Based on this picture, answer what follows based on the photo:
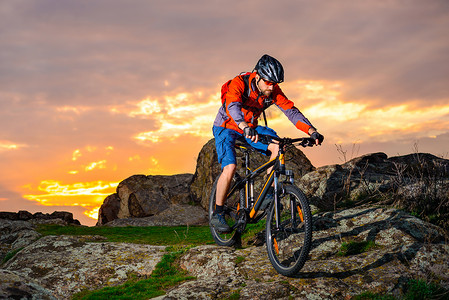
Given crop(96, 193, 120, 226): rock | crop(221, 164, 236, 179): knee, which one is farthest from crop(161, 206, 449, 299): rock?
crop(96, 193, 120, 226): rock

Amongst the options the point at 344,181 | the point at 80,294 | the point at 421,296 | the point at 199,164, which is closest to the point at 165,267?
the point at 80,294

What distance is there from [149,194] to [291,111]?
1550cm

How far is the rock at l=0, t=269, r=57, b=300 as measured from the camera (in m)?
4.05

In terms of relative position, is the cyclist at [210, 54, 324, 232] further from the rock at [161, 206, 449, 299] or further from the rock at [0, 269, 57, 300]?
the rock at [0, 269, 57, 300]

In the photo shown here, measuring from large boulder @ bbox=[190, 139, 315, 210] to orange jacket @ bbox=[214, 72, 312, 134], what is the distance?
9.08m

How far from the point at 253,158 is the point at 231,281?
11281mm

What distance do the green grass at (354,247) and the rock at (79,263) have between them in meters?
3.50

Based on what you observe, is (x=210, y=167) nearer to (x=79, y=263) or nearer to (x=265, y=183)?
(x=79, y=263)

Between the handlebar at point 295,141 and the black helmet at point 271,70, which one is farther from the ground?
the black helmet at point 271,70

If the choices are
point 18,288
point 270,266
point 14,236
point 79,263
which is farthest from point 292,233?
point 14,236

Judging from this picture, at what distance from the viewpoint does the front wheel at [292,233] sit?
18.6 ft

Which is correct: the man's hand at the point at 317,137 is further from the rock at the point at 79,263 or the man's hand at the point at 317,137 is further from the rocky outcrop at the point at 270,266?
the rock at the point at 79,263

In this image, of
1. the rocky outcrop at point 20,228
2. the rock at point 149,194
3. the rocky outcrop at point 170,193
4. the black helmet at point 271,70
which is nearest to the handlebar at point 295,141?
the black helmet at point 271,70

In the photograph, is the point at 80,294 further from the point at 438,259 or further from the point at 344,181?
the point at 344,181
